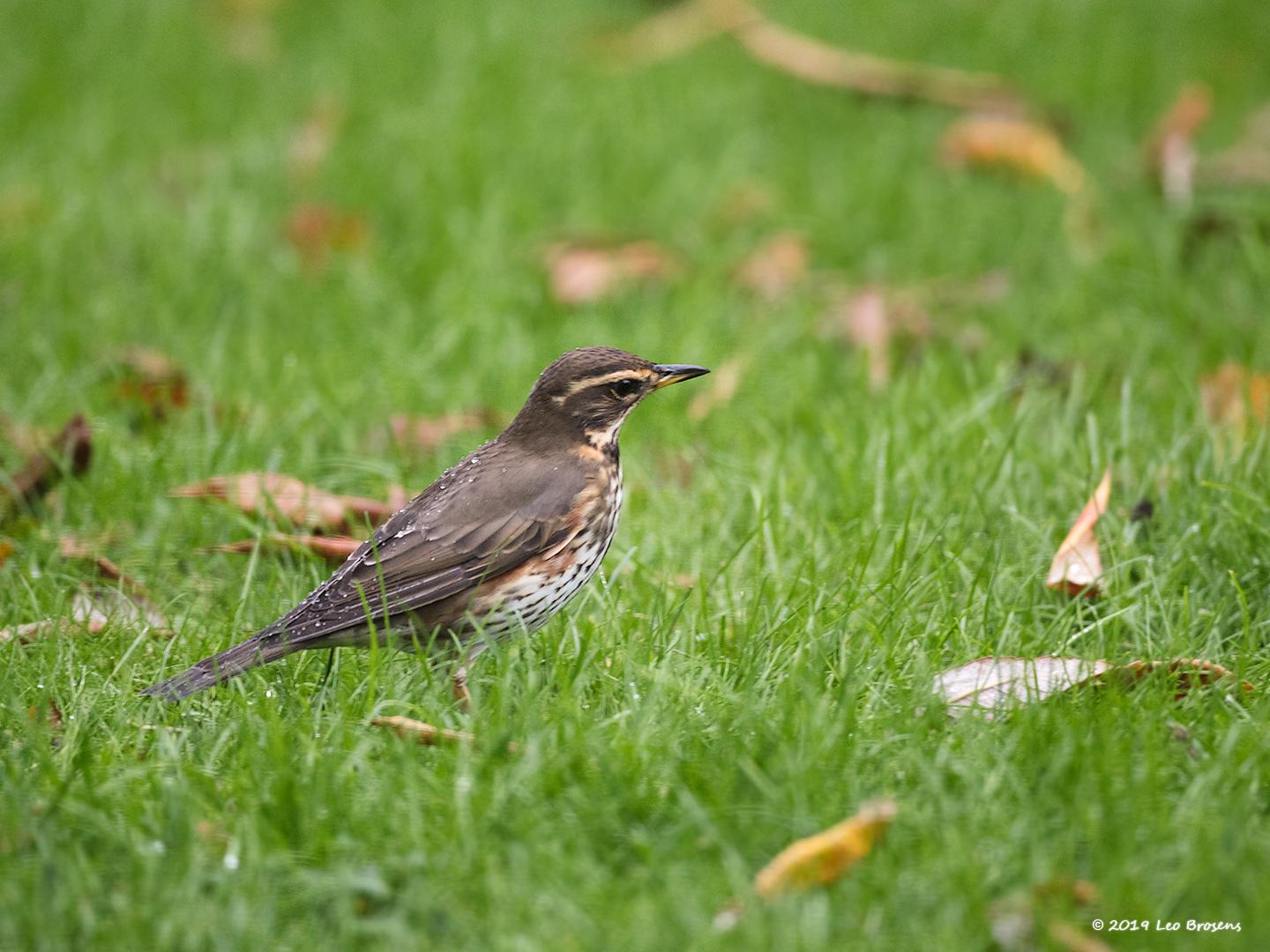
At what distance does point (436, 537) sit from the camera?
4664mm

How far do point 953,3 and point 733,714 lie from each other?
8.24 m

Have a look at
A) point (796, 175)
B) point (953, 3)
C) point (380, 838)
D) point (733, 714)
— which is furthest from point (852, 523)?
point (953, 3)

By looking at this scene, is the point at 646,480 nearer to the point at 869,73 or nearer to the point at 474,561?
the point at 474,561

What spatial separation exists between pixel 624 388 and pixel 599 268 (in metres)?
2.63

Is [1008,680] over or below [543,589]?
below

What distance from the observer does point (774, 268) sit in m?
7.80

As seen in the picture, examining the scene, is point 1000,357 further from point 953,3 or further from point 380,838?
point 953,3

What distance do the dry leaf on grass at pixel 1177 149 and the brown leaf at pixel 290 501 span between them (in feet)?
16.1

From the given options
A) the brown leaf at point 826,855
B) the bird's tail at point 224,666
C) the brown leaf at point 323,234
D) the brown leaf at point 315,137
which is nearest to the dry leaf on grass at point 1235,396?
the brown leaf at point 826,855

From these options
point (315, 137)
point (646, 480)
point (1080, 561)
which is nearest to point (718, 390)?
point (646, 480)

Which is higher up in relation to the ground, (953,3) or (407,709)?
(953,3)

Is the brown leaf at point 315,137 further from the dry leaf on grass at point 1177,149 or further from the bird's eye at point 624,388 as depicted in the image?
the dry leaf on grass at point 1177,149

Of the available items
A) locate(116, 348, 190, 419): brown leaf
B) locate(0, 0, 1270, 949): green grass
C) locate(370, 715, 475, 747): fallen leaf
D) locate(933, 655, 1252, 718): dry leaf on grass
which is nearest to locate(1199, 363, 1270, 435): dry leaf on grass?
locate(0, 0, 1270, 949): green grass

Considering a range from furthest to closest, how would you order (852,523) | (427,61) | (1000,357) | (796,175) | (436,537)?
(427,61)
(796,175)
(1000,357)
(852,523)
(436,537)
